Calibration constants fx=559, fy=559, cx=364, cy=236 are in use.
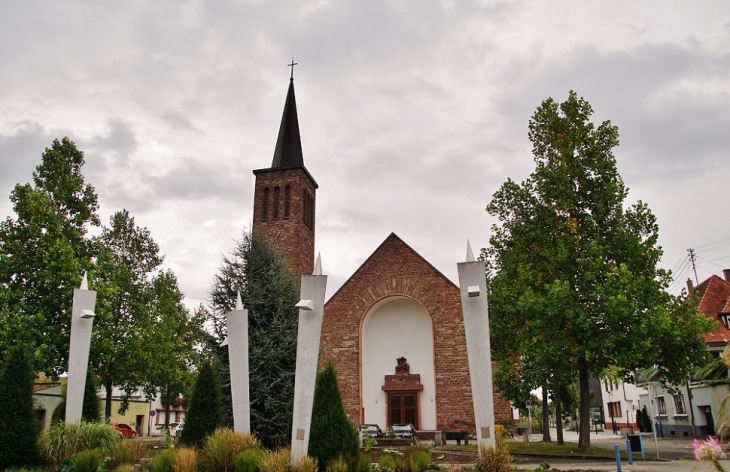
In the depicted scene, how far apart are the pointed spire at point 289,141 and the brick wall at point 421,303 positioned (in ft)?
30.3

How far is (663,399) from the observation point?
127 feet

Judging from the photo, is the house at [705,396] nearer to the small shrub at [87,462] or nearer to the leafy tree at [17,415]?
the small shrub at [87,462]

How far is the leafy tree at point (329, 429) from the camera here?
12727 millimetres

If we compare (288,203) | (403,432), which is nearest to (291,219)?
(288,203)

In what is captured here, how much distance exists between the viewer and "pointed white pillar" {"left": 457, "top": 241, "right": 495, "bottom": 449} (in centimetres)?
1181

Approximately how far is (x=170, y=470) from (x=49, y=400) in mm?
30132

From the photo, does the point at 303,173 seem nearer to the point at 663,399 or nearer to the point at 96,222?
the point at 96,222

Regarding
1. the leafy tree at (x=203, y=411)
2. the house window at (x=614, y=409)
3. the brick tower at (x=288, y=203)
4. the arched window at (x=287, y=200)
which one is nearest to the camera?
the leafy tree at (x=203, y=411)

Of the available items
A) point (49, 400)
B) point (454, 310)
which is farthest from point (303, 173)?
point (49, 400)

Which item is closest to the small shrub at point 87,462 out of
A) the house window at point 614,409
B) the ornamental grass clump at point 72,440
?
the ornamental grass clump at point 72,440

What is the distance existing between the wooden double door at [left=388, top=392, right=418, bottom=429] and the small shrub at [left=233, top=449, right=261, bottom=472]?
21.7m

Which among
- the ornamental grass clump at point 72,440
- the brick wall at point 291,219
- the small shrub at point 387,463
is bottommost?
the small shrub at point 387,463

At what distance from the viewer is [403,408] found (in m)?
32.4

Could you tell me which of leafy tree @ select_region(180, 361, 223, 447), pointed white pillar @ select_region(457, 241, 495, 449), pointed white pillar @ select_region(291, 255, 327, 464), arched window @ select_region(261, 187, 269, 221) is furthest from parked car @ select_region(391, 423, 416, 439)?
arched window @ select_region(261, 187, 269, 221)
